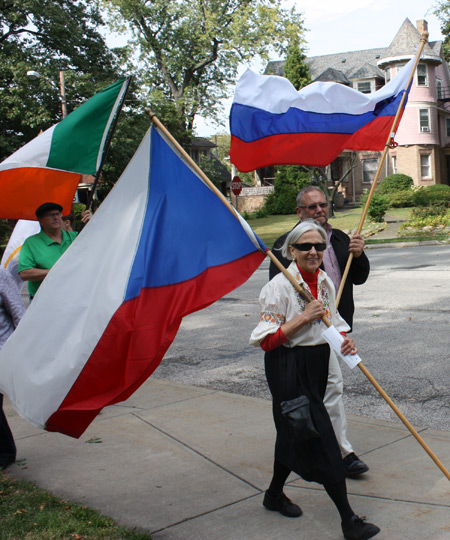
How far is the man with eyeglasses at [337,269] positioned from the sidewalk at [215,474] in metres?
0.27

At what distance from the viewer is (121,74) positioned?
4106cm

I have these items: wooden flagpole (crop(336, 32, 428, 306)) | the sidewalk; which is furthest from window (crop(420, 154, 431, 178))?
wooden flagpole (crop(336, 32, 428, 306))

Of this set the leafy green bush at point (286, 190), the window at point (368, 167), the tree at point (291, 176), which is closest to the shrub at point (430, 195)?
the tree at point (291, 176)

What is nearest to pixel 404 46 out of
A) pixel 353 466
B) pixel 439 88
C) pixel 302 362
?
pixel 439 88

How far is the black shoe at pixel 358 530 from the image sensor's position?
138 inches

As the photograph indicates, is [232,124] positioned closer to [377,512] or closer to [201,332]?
[377,512]

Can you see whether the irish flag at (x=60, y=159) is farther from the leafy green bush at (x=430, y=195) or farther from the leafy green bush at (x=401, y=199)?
the leafy green bush at (x=401, y=199)

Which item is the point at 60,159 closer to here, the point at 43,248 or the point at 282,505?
the point at 43,248

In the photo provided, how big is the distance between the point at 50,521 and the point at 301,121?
3551 mm

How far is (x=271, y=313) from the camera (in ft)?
12.6

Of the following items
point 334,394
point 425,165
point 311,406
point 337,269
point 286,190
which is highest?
point 425,165

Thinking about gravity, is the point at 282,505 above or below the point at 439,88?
below

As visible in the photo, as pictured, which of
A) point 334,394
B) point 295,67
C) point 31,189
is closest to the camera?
point 334,394

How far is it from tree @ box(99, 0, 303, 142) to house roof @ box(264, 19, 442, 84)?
429 centimetres
